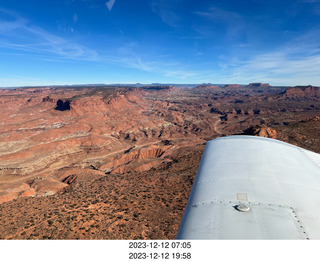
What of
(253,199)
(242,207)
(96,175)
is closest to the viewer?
(242,207)

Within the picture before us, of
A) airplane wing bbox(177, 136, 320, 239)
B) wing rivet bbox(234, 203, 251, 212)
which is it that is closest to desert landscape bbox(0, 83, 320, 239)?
airplane wing bbox(177, 136, 320, 239)

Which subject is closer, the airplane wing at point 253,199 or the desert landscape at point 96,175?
the airplane wing at point 253,199

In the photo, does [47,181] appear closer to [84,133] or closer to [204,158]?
[204,158]

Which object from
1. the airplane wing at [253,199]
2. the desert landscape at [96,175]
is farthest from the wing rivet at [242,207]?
the desert landscape at [96,175]

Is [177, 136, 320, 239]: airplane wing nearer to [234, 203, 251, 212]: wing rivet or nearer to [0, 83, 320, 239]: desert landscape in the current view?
[234, 203, 251, 212]: wing rivet

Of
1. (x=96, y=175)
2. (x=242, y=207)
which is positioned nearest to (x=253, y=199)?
(x=242, y=207)

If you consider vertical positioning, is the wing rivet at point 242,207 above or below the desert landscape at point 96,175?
above

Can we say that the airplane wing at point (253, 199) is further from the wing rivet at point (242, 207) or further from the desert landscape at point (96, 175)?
the desert landscape at point (96, 175)

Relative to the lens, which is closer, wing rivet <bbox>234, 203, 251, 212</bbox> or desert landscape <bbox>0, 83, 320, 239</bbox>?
wing rivet <bbox>234, 203, 251, 212</bbox>

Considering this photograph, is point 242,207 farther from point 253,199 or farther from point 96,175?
point 96,175
